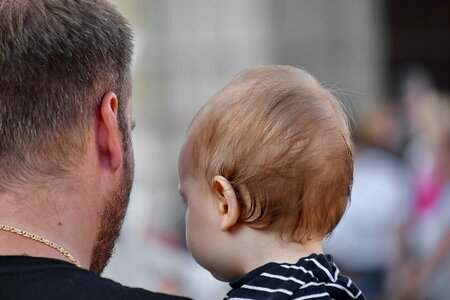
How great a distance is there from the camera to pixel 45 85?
240cm

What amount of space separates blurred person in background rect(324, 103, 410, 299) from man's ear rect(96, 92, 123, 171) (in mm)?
5440

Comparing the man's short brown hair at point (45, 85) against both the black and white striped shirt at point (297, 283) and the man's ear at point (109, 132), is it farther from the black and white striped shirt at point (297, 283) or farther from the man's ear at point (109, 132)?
the black and white striped shirt at point (297, 283)

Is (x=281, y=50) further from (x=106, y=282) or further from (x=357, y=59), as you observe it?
(x=106, y=282)

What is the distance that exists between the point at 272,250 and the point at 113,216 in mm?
338

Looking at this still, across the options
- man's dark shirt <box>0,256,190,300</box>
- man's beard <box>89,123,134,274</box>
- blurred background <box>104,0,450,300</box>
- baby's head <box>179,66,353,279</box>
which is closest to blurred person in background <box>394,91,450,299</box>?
blurred background <box>104,0,450,300</box>

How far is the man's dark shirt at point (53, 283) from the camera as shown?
2.26 meters

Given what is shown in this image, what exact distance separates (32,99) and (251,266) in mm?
595

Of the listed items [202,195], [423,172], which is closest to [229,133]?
[202,195]

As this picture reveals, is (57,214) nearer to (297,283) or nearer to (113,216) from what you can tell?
(113,216)

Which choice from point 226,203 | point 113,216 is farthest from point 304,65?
point 113,216

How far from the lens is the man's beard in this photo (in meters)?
2.54

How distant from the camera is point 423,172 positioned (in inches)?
355

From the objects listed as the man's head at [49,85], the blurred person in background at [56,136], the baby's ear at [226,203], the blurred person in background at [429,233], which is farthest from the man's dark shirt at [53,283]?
the blurred person in background at [429,233]

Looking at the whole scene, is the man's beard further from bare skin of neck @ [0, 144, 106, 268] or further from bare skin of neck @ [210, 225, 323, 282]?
bare skin of neck @ [210, 225, 323, 282]
